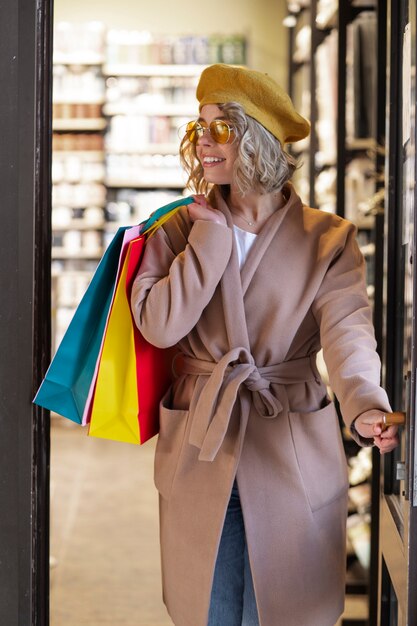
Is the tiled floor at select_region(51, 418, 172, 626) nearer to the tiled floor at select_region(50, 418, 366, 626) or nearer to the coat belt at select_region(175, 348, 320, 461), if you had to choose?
the tiled floor at select_region(50, 418, 366, 626)

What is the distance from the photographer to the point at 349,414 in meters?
1.69

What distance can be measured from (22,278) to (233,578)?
0.78m

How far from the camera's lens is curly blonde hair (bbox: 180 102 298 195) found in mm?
1859

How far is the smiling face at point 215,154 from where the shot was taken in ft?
6.18

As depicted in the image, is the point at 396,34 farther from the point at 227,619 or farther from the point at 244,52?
the point at 244,52

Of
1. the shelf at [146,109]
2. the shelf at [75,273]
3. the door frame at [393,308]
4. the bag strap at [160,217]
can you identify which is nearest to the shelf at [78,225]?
the shelf at [75,273]

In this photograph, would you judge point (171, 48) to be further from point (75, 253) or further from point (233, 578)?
point (233, 578)

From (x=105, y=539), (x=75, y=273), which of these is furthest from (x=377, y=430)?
(x=75, y=273)

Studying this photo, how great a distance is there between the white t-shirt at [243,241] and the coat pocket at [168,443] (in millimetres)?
353

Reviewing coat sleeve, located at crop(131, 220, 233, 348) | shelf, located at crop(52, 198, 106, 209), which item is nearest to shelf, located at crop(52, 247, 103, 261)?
shelf, located at crop(52, 198, 106, 209)

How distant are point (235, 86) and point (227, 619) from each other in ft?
3.68

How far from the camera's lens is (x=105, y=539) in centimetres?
435

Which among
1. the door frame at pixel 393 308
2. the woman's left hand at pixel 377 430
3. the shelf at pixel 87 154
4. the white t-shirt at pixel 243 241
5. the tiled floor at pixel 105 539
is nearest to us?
Answer: the woman's left hand at pixel 377 430

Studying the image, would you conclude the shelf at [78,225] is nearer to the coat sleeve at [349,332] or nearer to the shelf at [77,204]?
the shelf at [77,204]
